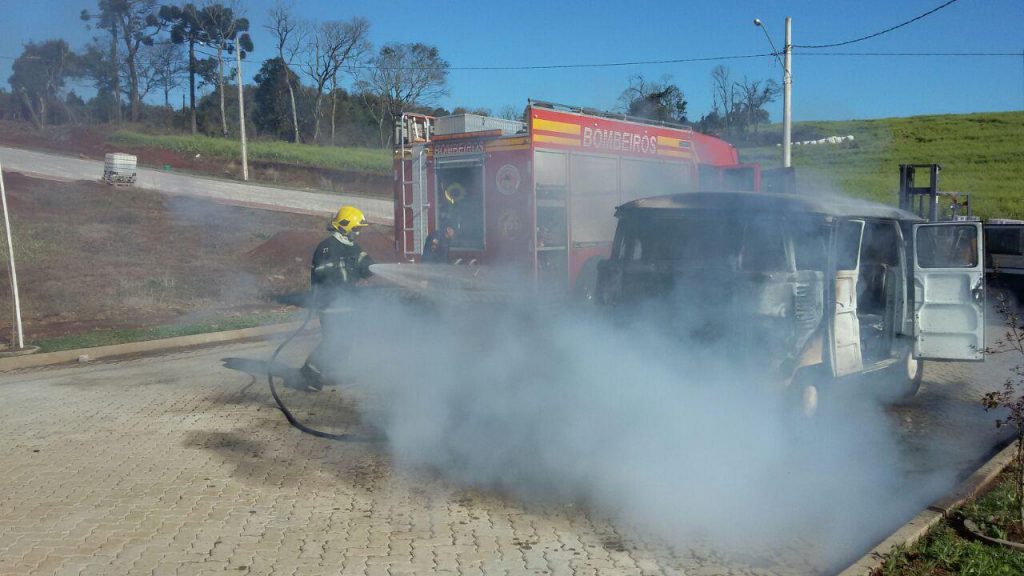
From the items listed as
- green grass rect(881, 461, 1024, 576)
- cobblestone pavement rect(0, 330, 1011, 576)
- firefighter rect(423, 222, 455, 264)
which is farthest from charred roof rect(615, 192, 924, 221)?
firefighter rect(423, 222, 455, 264)

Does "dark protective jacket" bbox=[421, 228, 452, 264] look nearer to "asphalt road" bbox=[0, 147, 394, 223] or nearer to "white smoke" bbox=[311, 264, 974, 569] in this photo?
"white smoke" bbox=[311, 264, 974, 569]

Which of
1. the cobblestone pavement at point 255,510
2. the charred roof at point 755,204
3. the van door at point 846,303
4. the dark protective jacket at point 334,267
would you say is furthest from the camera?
the dark protective jacket at point 334,267

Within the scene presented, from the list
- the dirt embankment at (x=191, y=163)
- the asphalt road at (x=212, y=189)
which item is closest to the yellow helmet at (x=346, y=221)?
the asphalt road at (x=212, y=189)

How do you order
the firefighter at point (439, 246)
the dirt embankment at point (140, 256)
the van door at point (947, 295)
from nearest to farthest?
the van door at point (947, 295)
the firefighter at point (439, 246)
the dirt embankment at point (140, 256)

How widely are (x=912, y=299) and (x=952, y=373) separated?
8.43 feet

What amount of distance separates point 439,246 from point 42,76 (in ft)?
124

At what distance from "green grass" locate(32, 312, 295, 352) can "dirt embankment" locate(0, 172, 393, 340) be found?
1.83ft

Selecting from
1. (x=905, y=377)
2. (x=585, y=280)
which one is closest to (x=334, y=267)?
(x=585, y=280)

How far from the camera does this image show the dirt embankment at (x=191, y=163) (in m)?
39.7

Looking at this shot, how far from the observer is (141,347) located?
1048 cm

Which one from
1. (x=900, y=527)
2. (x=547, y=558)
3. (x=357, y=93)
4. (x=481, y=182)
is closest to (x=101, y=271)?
(x=481, y=182)

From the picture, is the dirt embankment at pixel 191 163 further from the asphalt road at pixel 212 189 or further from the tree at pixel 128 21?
the tree at pixel 128 21

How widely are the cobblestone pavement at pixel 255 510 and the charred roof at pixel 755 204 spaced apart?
6.67 ft

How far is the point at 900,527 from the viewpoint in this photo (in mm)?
4375
